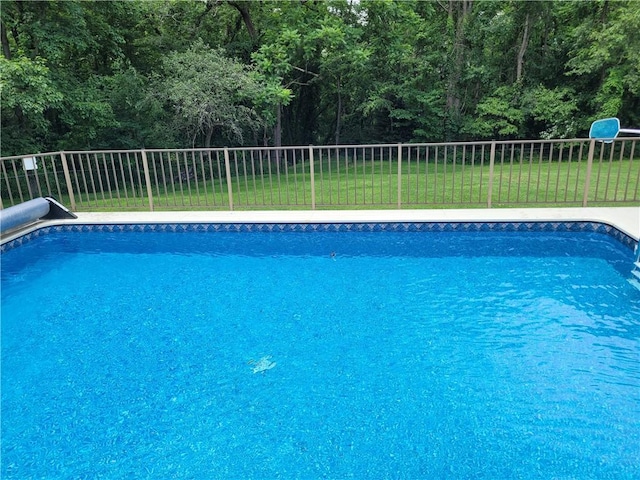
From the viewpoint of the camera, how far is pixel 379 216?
6.61 metres

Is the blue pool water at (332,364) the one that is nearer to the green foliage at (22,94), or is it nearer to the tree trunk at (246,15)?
the green foliage at (22,94)

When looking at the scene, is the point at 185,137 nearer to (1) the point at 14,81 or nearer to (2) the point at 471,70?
(1) the point at 14,81

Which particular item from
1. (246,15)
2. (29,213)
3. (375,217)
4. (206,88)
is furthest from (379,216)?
(246,15)

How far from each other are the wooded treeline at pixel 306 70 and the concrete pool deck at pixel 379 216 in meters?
2.72

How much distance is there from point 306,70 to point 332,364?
11867mm

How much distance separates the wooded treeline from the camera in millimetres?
9547

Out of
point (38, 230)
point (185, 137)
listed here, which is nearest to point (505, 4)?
point (185, 137)

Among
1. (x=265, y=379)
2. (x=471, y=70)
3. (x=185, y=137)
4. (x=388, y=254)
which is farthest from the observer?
(x=471, y=70)

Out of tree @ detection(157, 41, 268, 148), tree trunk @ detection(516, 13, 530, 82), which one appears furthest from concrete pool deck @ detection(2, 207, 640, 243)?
tree trunk @ detection(516, 13, 530, 82)

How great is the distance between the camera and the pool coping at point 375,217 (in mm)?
6133

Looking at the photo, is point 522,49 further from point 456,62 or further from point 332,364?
point 332,364

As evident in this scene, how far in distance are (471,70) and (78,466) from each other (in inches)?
590

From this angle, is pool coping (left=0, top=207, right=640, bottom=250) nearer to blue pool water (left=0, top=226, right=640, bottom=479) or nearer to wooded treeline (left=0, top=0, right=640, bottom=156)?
blue pool water (left=0, top=226, right=640, bottom=479)

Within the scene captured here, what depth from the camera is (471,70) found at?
1420 centimetres
